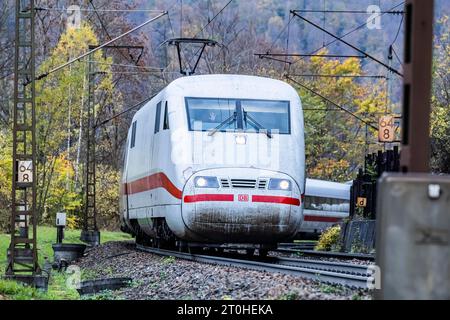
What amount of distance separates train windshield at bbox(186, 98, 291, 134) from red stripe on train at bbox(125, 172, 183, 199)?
3.95ft

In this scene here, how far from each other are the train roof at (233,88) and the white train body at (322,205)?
23.0 metres

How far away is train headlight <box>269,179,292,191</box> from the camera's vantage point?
17.8 metres

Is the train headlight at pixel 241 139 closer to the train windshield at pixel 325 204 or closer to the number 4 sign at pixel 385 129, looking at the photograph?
the number 4 sign at pixel 385 129

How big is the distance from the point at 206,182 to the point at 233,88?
7.36 ft

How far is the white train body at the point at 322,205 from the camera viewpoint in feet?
141

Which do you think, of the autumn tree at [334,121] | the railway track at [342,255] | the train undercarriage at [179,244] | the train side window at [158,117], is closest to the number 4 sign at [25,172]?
the train side window at [158,117]

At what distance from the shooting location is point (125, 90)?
229 ft

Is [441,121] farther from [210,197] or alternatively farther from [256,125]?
[210,197]

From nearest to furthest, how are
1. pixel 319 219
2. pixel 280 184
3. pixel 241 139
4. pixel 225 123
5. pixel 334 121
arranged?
pixel 280 184 → pixel 241 139 → pixel 225 123 → pixel 319 219 → pixel 334 121

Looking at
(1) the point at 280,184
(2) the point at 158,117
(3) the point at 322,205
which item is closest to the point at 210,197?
(1) the point at 280,184

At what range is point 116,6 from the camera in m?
65.3

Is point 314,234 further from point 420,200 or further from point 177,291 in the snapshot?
point 420,200
